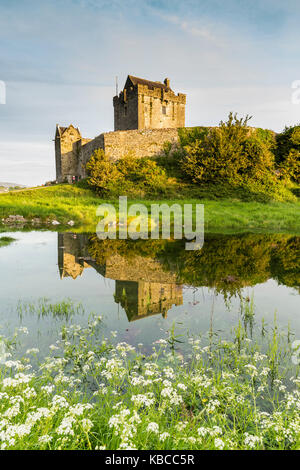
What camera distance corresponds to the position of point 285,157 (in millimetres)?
30734

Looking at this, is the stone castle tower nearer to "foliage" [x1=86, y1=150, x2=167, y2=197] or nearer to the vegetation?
the vegetation

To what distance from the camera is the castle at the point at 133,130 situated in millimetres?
33719

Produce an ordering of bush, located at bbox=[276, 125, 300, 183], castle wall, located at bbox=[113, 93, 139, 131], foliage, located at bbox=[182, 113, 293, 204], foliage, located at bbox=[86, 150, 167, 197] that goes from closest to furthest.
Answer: foliage, located at bbox=[182, 113, 293, 204], foliage, located at bbox=[86, 150, 167, 197], bush, located at bbox=[276, 125, 300, 183], castle wall, located at bbox=[113, 93, 139, 131]

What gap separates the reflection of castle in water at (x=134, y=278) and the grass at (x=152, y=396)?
113 cm

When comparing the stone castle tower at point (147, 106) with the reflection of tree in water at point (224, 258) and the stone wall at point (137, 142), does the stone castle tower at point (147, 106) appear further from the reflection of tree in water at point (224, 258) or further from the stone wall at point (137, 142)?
the reflection of tree in water at point (224, 258)

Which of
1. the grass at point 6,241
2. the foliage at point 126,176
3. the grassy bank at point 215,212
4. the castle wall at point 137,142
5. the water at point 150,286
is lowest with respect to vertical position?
the water at point 150,286

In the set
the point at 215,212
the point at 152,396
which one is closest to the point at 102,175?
the point at 215,212

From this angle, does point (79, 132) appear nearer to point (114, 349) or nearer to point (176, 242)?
point (176, 242)

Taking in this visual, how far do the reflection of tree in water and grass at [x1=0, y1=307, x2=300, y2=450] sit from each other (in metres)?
2.75

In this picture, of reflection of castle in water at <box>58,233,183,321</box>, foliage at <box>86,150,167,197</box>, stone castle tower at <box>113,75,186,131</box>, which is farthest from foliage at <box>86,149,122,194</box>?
reflection of castle in water at <box>58,233,183,321</box>

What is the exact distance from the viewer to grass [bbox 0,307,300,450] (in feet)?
7.61

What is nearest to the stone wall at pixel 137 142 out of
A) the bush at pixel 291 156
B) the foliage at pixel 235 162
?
the foliage at pixel 235 162
